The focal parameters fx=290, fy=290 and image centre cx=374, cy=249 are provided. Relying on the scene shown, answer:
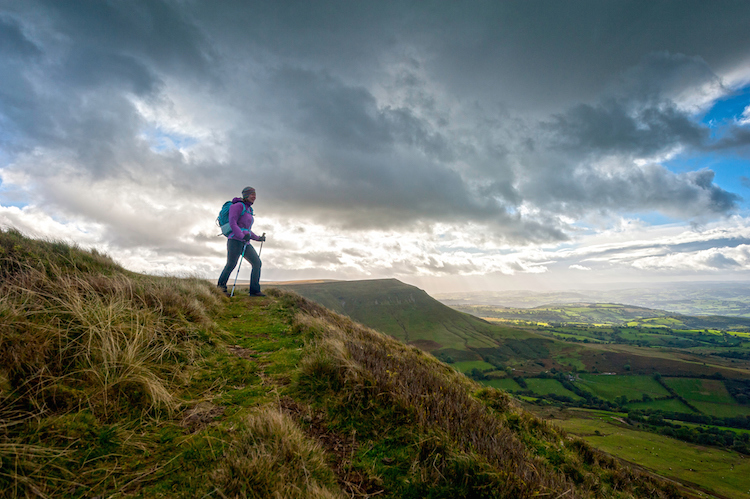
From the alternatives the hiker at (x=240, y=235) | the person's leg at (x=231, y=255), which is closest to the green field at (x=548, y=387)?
the hiker at (x=240, y=235)

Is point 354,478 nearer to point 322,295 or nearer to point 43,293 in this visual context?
point 43,293

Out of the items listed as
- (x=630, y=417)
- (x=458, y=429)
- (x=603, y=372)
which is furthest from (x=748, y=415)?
(x=458, y=429)

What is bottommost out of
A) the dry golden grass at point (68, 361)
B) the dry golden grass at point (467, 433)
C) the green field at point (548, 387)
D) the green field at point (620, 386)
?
the green field at point (620, 386)

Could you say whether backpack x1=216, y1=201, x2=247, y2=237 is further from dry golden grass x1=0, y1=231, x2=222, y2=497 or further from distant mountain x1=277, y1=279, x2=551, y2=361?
distant mountain x1=277, y1=279, x2=551, y2=361

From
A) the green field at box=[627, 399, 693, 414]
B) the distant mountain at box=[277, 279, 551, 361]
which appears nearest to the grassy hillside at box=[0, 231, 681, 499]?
the distant mountain at box=[277, 279, 551, 361]

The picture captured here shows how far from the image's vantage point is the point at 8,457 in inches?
78.4

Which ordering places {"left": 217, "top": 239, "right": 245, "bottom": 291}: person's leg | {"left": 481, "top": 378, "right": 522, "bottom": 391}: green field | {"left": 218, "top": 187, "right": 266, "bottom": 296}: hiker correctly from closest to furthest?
{"left": 218, "top": 187, "right": 266, "bottom": 296}: hiker, {"left": 217, "top": 239, "right": 245, "bottom": 291}: person's leg, {"left": 481, "top": 378, "right": 522, "bottom": 391}: green field

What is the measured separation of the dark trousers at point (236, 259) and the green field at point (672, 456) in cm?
6076

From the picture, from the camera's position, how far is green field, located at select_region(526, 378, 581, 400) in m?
96.9

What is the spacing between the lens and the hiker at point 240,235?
1127cm

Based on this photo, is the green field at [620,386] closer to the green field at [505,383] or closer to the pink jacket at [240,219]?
the green field at [505,383]

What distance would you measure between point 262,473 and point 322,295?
191 meters

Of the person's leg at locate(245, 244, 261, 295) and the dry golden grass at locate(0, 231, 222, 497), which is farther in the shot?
the person's leg at locate(245, 244, 261, 295)

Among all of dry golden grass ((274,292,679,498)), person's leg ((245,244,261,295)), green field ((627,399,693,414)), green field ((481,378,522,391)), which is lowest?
green field ((627,399,693,414))
